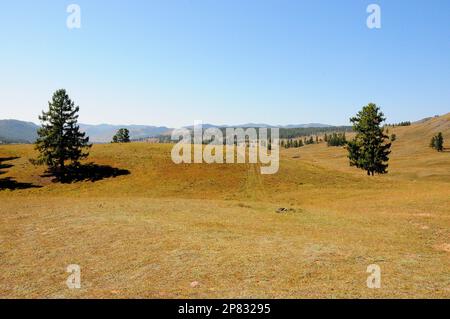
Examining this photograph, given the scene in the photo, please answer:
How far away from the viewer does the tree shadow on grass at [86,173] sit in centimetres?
6569

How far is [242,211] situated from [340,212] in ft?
33.8

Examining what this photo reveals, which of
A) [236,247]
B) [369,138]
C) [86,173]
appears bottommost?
[236,247]

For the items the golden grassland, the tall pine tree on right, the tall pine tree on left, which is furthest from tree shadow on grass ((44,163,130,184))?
the tall pine tree on right

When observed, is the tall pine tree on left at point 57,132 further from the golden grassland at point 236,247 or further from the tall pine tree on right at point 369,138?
the tall pine tree on right at point 369,138

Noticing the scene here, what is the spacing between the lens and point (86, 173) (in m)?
68.8

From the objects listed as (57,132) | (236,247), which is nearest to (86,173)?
(57,132)

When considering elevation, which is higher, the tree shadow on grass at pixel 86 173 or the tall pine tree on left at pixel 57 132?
the tall pine tree on left at pixel 57 132

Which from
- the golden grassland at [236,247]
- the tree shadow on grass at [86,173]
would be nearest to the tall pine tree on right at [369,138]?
the golden grassland at [236,247]

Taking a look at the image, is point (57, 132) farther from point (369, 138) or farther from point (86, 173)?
point (369, 138)

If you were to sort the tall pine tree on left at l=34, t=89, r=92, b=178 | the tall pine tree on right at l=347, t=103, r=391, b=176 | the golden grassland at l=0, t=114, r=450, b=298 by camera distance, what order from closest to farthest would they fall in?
1. the golden grassland at l=0, t=114, r=450, b=298
2. the tall pine tree on left at l=34, t=89, r=92, b=178
3. the tall pine tree on right at l=347, t=103, r=391, b=176

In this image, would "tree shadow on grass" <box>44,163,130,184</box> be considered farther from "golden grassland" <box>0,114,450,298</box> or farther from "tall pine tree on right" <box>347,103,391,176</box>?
"tall pine tree on right" <box>347,103,391,176</box>

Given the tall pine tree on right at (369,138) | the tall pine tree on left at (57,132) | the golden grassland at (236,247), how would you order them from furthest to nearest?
the tall pine tree on right at (369,138) < the tall pine tree on left at (57,132) < the golden grassland at (236,247)

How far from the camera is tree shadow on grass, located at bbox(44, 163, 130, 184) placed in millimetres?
65688

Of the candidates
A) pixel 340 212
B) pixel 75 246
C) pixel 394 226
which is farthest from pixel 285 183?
pixel 75 246
